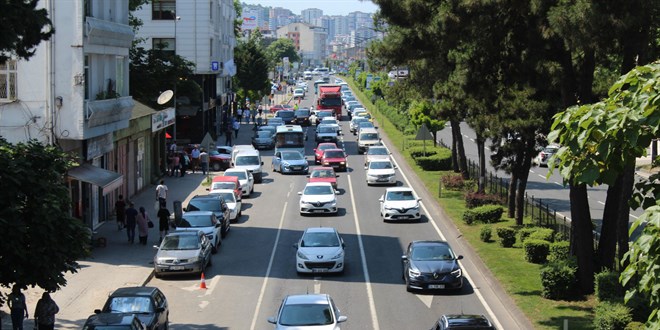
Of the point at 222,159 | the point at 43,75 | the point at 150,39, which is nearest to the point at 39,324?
the point at 43,75

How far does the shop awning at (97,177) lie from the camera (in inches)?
1313

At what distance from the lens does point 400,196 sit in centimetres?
4125

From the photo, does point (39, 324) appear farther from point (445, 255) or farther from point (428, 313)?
point (445, 255)

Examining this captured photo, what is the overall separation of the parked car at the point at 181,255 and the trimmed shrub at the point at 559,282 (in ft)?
34.6

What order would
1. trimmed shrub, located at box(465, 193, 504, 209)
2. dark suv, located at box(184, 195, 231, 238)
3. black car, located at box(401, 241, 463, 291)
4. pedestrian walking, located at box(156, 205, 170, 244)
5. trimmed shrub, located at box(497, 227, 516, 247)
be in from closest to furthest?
black car, located at box(401, 241, 463, 291)
trimmed shrub, located at box(497, 227, 516, 247)
pedestrian walking, located at box(156, 205, 170, 244)
dark suv, located at box(184, 195, 231, 238)
trimmed shrub, located at box(465, 193, 504, 209)

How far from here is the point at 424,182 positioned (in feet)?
170

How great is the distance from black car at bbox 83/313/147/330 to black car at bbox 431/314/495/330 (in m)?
6.11

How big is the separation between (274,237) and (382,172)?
1550 centimetres

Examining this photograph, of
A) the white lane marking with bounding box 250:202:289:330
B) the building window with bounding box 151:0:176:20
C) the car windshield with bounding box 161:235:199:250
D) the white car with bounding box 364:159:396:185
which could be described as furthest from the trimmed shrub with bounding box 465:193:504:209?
the building window with bounding box 151:0:176:20

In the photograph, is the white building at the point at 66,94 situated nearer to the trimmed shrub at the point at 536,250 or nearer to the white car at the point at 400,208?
the white car at the point at 400,208

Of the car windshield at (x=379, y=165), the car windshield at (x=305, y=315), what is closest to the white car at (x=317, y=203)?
the car windshield at (x=379, y=165)

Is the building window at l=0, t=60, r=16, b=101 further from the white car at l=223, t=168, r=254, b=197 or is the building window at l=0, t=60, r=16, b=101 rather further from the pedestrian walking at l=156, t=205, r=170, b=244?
the white car at l=223, t=168, r=254, b=197

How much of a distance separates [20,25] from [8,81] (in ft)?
51.3

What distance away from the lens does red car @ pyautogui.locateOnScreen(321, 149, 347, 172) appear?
58188 millimetres
